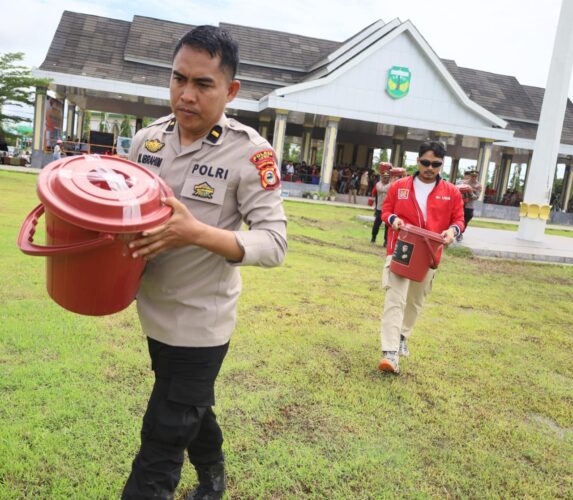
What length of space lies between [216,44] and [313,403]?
96.6 inches

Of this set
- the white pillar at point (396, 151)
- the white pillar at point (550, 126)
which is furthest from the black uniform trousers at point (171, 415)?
the white pillar at point (396, 151)

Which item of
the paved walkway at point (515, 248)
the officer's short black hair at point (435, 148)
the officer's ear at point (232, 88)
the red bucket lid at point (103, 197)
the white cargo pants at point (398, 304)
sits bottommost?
the paved walkway at point (515, 248)

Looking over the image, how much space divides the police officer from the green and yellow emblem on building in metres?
24.2

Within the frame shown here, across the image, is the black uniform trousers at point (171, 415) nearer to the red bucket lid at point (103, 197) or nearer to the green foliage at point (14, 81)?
the red bucket lid at point (103, 197)

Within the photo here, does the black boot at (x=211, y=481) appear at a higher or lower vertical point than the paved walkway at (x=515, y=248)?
lower

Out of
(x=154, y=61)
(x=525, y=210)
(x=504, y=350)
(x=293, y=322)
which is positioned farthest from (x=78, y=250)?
(x=154, y=61)

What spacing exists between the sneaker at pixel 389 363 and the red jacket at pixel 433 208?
0.84 metres

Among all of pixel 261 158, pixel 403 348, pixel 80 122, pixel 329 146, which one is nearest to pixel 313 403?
pixel 403 348

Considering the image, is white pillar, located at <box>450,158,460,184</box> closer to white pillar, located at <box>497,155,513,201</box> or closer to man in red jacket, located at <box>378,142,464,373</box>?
white pillar, located at <box>497,155,513,201</box>

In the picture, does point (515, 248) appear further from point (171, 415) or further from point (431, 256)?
point (171, 415)

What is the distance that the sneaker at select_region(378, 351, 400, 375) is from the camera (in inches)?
164

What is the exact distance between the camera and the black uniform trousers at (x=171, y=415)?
6.01 ft

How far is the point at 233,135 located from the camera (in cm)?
190

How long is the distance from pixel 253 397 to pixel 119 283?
1.96 metres
